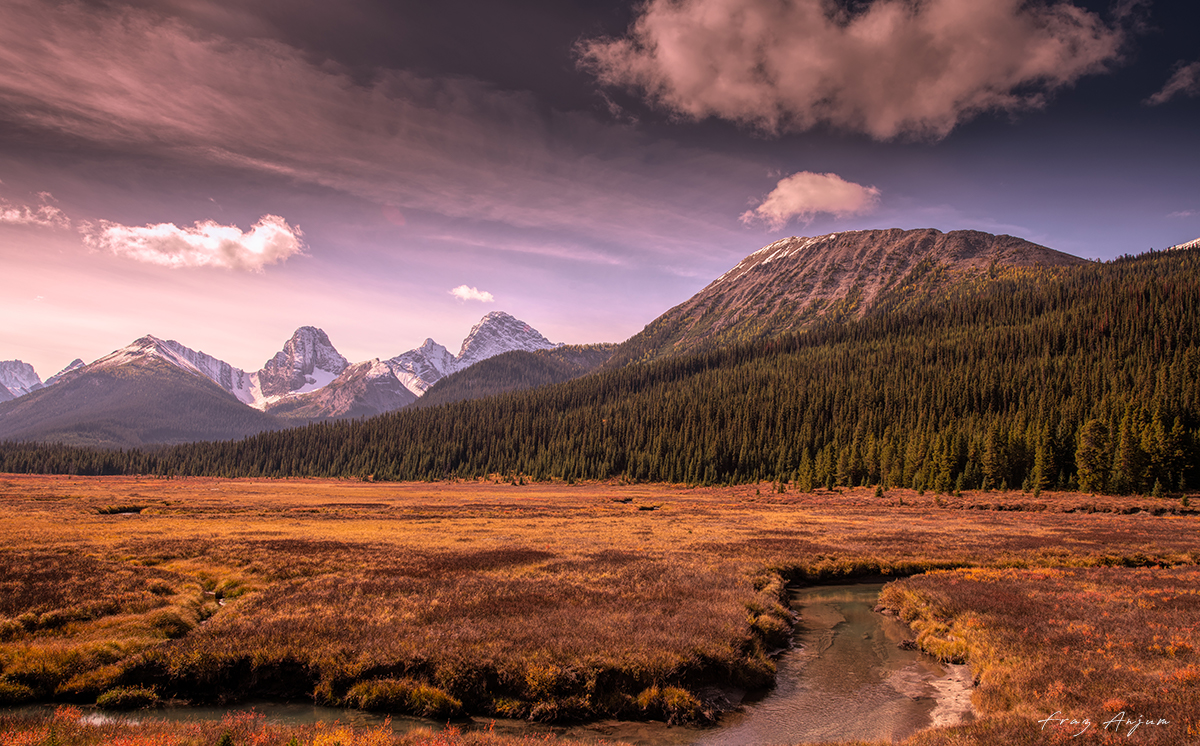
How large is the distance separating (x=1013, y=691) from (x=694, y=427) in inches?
5617

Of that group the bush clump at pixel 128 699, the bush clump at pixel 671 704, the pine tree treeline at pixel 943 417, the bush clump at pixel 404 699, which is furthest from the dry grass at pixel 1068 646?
the pine tree treeline at pixel 943 417

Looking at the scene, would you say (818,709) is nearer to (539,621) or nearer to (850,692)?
(850,692)

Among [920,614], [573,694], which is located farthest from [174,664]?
[920,614]

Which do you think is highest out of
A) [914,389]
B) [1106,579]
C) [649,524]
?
[914,389]

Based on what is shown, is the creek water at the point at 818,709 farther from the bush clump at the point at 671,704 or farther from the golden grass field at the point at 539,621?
the golden grass field at the point at 539,621

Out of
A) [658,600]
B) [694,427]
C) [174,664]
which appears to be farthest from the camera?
[694,427]

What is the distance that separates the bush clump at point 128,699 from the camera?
14852 mm

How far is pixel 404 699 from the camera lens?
15359 millimetres

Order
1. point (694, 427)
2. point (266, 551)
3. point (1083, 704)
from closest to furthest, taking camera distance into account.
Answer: point (1083, 704)
point (266, 551)
point (694, 427)

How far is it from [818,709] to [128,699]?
66.8 feet

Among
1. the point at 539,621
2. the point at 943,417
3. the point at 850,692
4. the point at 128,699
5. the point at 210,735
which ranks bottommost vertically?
the point at 850,692

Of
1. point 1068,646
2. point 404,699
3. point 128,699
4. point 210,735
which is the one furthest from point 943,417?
point 128,699

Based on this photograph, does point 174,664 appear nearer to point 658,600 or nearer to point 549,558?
point 658,600

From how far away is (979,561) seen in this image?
120ft
